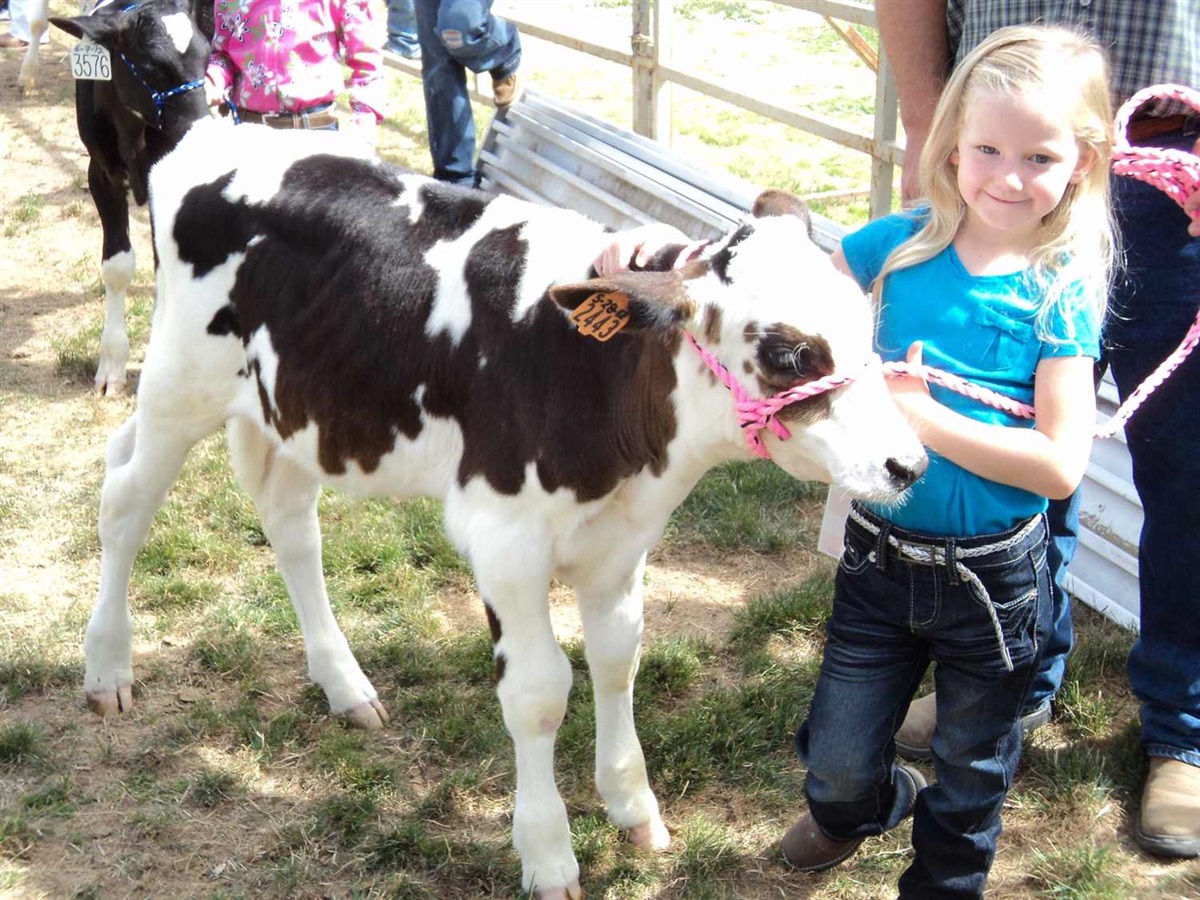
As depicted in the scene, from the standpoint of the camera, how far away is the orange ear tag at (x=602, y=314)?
2.52 m

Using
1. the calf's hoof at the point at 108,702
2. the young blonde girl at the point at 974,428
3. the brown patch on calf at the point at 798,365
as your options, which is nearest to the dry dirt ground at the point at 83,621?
the calf's hoof at the point at 108,702

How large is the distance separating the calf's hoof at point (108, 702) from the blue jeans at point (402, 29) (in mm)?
9074

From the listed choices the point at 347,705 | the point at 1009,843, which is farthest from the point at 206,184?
the point at 1009,843

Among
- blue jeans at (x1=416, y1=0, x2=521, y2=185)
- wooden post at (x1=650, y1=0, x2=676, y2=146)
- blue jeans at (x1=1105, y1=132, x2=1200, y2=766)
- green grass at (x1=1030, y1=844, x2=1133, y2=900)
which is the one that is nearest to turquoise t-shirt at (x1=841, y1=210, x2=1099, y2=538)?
blue jeans at (x1=1105, y1=132, x2=1200, y2=766)

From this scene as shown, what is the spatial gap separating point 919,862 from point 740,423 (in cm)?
110

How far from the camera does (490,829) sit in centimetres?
344

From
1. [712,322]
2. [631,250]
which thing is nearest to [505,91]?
[631,250]

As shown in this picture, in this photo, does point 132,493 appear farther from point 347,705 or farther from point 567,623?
point 567,623

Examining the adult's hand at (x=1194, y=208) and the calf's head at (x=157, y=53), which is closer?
the adult's hand at (x=1194, y=208)

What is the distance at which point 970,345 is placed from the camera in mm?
2570

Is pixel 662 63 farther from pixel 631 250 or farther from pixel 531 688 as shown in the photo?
pixel 531 688

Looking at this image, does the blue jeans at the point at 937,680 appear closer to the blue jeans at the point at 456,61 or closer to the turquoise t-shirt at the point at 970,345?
the turquoise t-shirt at the point at 970,345

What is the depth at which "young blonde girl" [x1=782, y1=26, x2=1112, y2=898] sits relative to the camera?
2486mm

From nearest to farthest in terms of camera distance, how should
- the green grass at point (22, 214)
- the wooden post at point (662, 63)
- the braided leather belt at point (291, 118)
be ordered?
the braided leather belt at point (291, 118)
the green grass at point (22, 214)
the wooden post at point (662, 63)
